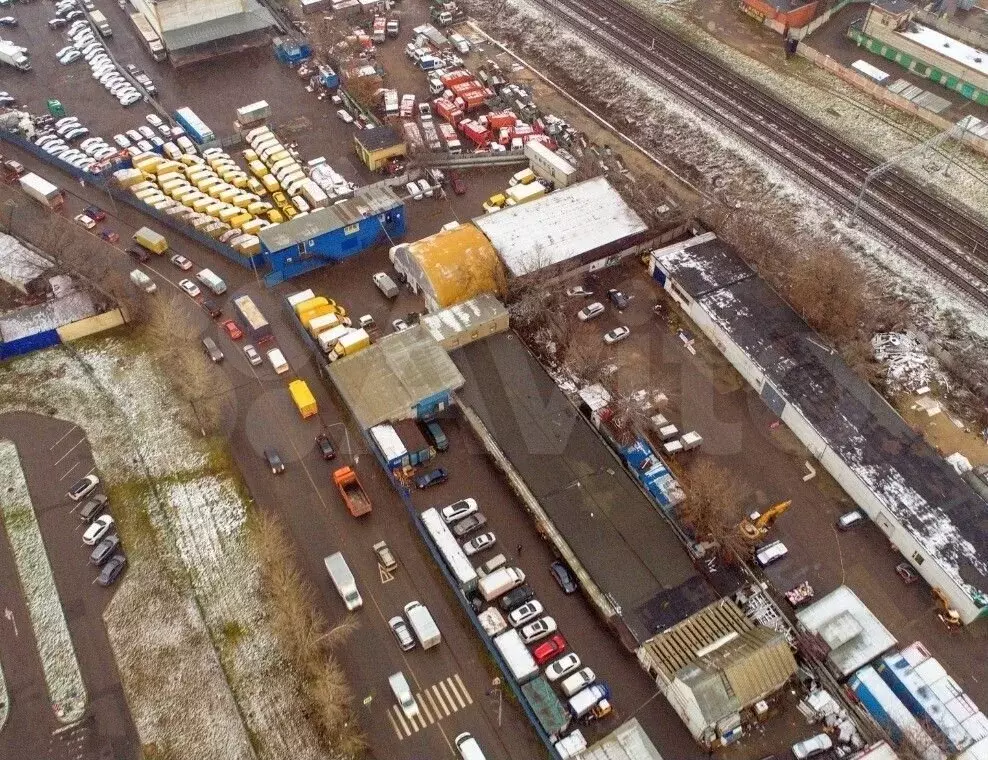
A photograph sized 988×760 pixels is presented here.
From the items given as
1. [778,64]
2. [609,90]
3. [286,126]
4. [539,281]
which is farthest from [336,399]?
[778,64]

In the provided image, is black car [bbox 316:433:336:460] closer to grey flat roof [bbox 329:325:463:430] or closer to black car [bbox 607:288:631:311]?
grey flat roof [bbox 329:325:463:430]

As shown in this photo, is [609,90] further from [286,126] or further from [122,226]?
[122,226]

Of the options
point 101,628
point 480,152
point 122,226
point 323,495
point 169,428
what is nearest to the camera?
point 101,628

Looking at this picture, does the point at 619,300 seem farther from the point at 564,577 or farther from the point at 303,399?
the point at 303,399

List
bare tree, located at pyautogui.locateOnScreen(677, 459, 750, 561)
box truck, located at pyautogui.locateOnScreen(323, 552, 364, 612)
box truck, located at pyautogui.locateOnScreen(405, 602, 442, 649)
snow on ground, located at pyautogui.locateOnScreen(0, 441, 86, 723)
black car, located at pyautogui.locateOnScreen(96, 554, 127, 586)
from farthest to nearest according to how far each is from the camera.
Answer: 1. bare tree, located at pyautogui.locateOnScreen(677, 459, 750, 561)
2. black car, located at pyautogui.locateOnScreen(96, 554, 127, 586)
3. box truck, located at pyautogui.locateOnScreen(323, 552, 364, 612)
4. box truck, located at pyautogui.locateOnScreen(405, 602, 442, 649)
5. snow on ground, located at pyautogui.locateOnScreen(0, 441, 86, 723)

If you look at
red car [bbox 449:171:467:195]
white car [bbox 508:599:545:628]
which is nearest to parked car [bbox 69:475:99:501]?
white car [bbox 508:599:545:628]

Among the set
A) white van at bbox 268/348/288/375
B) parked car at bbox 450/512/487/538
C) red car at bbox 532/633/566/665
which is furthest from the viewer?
white van at bbox 268/348/288/375
